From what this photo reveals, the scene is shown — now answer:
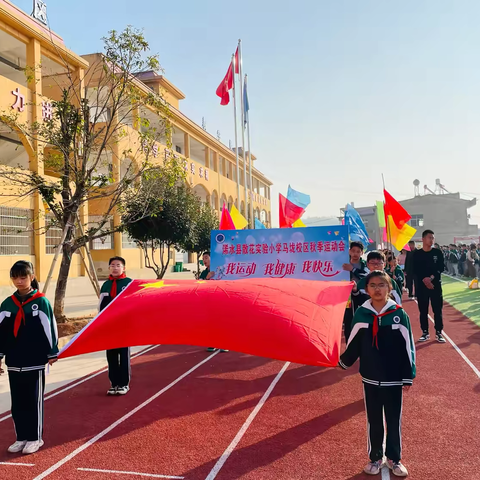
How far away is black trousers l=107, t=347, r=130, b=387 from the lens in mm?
5430

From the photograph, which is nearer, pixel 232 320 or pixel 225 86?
pixel 232 320

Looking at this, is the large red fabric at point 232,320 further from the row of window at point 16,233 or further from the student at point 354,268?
the row of window at point 16,233

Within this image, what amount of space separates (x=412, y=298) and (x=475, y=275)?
705cm

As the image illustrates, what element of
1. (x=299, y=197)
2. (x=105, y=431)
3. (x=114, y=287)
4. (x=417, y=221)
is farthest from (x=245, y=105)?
(x=417, y=221)

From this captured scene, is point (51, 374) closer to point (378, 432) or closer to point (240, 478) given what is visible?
point (240, 478)

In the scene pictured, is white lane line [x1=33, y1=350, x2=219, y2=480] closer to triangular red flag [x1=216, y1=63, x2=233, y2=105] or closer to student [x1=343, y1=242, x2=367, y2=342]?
student [x1=343, y1=242, x2=367, y2=342]

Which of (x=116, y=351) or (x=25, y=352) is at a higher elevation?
(x=25, y=352)

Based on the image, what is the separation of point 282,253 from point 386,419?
500 centimetres

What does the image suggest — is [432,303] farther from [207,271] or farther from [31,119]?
[31,119]

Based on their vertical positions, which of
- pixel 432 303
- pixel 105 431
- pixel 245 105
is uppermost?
pixel 245 105

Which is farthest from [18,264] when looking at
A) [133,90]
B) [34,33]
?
[34,33]

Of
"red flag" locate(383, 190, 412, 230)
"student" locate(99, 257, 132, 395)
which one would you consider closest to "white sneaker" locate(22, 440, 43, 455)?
"student" locate(99, 257, 132, 395)

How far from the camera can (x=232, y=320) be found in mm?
4043

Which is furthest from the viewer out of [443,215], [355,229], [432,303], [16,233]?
[443,215]
